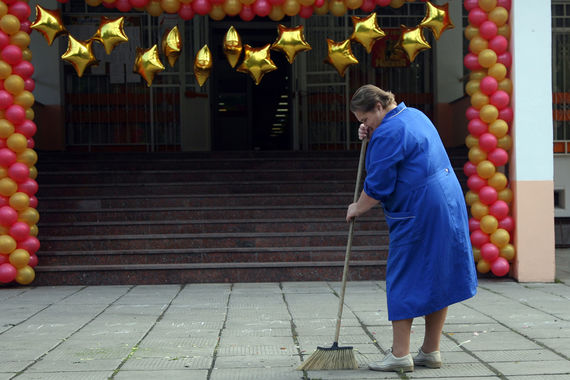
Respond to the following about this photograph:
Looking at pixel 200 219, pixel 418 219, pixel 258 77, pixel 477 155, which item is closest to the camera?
pixel 418 219

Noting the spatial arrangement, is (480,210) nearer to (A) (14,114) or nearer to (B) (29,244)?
(B) (29,244)

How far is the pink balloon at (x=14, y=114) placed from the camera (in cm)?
803

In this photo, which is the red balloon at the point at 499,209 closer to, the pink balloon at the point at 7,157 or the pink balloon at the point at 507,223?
the pink balloon at the point at 507,223

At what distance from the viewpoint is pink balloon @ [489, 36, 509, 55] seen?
8.16 m

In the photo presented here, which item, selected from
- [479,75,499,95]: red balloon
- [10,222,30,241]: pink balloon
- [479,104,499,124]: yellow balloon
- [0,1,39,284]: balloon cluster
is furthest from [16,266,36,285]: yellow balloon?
[479,75,499,95]: red balloon

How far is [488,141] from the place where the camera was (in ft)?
26.9

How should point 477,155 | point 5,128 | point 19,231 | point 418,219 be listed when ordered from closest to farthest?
point 418,219 < point 5,128 < point 19,231 < point 477,155

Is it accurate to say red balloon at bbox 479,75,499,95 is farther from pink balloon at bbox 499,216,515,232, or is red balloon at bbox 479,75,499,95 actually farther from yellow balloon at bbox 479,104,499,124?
pink balloon at bbox 499,216,515,232

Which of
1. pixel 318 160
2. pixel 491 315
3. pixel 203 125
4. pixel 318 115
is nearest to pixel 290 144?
pixel 318 115

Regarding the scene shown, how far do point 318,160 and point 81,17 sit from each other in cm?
548

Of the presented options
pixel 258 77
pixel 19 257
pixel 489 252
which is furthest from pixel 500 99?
pixel 19 257

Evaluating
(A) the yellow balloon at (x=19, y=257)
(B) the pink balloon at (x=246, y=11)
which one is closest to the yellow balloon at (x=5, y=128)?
(A) the yellow balloon at (x=19, y=257)

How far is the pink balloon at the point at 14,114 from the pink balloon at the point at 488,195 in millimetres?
5196

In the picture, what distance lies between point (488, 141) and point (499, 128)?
0.61ft
